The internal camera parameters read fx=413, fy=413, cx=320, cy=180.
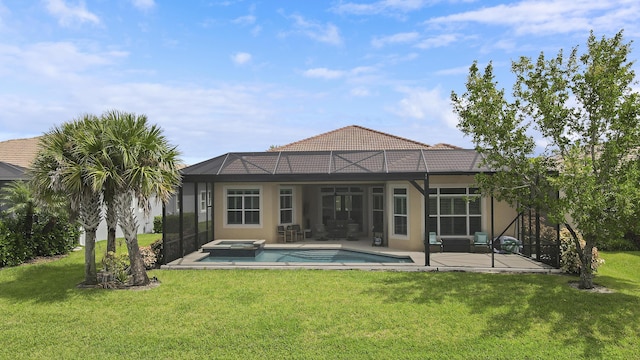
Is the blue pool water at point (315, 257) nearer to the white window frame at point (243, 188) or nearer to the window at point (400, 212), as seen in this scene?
the window at point (400, 212)

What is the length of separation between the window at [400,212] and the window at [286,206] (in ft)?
17.4

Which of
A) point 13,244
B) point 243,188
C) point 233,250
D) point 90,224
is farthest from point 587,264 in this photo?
point 13,244

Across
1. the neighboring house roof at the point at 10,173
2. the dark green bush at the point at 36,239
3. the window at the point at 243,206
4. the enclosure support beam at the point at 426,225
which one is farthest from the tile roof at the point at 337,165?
the neighboring house roof at the point at 10,173

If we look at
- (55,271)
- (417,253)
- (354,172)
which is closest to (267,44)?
(354,172)

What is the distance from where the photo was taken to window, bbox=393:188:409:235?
54.8ft

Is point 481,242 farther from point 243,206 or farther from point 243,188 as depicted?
point 243,188

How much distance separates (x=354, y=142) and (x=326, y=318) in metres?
19.4

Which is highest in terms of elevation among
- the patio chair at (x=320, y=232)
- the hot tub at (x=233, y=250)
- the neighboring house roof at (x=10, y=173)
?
the neighboring house roof at (x=10, y=173)

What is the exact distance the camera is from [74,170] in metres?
10.6

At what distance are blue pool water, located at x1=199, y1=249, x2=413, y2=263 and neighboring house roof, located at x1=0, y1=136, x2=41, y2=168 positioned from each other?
15.2 m

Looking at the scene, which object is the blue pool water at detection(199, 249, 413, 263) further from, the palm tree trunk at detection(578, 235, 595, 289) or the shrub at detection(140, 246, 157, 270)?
the palm tree trunk at detection(578, 235, 595, 289)

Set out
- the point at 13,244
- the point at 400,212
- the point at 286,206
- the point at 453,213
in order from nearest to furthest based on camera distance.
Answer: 1. the point at 13,244
2. the point at 453,213
3. the point at 400,212
4. the point at 286,206

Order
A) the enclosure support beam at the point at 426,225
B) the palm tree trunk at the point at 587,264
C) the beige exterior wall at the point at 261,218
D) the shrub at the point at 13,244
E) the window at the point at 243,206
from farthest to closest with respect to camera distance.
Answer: the window at the point at 243,206
the beige exterior wall at the point at 261,218
the shrub at the point at 13,244
the enclosure support beam at the point at 426,225
the palm tree trunk at the point at 587,264

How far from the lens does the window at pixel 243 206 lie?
752 inches
